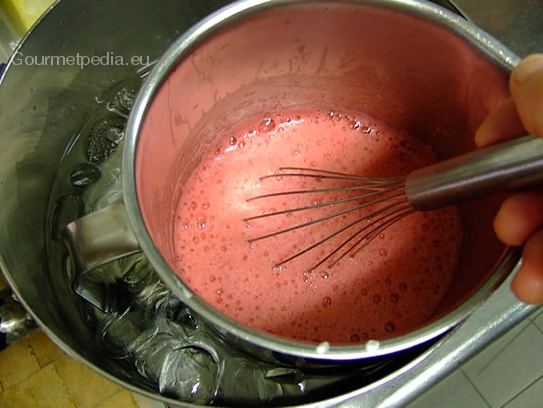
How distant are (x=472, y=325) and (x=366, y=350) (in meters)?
0.31

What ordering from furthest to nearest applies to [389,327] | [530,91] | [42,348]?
[42,348] → [389,327] → [530,91]

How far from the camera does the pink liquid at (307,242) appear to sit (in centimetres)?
52

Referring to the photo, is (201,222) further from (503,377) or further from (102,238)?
(503,377)

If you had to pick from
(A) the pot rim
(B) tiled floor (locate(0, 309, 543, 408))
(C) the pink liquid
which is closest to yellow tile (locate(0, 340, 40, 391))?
(B) tiled floor (locate(0, 309, 543, 408))

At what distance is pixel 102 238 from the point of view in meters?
0.40

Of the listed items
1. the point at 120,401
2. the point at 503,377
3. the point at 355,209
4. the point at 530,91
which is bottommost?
the point at 503,377

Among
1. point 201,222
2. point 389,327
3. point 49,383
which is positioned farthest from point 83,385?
point 389,327

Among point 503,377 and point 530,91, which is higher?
point 530,91

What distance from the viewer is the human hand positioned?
37 cm

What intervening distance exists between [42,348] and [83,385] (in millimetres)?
69

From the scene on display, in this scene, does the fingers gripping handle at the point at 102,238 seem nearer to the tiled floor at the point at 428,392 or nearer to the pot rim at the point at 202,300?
the pot rim at the point at 202,300

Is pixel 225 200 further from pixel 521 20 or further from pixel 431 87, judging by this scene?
pixel 521 20

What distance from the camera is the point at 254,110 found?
1.90 ft

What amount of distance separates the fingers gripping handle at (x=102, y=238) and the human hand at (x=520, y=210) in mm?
296
